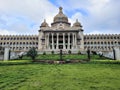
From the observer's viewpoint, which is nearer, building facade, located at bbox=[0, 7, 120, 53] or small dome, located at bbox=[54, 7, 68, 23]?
building facade, located at bbox=[0, 7, 120, 53]

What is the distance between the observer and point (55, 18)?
7719cm

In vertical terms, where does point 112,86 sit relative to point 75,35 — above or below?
below

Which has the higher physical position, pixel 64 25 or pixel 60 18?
pixel 60 18

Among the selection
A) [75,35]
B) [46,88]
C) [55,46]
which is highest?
[75,35]

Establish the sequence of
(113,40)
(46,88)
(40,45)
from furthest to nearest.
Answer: (113,40), (40,45), (46,88)

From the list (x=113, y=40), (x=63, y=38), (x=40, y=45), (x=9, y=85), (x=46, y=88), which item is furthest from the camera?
(x=113, y=40)

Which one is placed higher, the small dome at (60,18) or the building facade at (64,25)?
the small dome at (60,18)

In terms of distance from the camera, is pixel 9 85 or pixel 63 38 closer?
pixel 9 85

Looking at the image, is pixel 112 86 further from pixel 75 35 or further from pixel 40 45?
pixel 40 45

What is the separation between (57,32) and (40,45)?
10.8 meters

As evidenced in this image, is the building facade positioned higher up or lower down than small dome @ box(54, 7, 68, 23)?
lower down

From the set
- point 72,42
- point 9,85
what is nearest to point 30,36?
point 72,42

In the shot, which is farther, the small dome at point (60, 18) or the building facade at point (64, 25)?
the small dome at point (60, 18)

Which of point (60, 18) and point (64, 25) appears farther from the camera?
point (60, 18)
